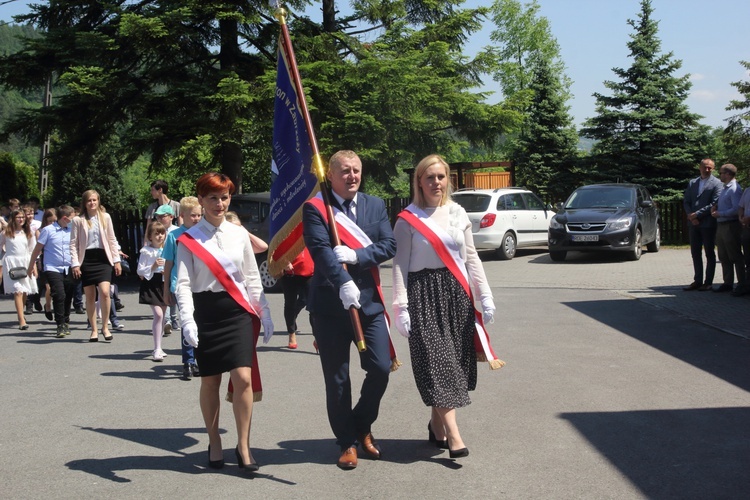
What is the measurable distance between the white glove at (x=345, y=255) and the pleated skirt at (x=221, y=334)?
77 cm

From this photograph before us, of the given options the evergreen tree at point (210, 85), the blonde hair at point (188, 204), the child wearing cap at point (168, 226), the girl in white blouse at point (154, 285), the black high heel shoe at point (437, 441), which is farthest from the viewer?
the evergreen tree at point (210, 85)

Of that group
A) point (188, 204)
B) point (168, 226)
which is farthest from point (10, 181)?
point (188, 204)

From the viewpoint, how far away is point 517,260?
2044cm

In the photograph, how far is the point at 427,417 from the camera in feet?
20.9

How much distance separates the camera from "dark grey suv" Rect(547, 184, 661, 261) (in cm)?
1855

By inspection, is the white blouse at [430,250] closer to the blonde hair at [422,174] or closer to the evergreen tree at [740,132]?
the blonde hair at [422,174]

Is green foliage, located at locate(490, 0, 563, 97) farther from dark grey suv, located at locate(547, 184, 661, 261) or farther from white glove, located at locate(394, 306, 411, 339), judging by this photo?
white glove, located at locate(394, 306, 411, 339)

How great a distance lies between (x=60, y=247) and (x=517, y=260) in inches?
459

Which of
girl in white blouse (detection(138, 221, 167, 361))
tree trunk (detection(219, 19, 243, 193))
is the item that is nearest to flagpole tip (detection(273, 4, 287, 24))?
girl in white blouse (detection(138, 221, 167, 361))

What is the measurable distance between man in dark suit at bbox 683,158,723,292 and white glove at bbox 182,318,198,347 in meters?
9.81

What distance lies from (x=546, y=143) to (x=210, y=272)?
35.4 m

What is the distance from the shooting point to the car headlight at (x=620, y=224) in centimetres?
1853

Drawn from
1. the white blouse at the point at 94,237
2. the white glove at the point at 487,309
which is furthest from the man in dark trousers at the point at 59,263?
the white glove at the point at 487,309

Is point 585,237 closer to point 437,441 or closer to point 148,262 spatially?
point 148,262
